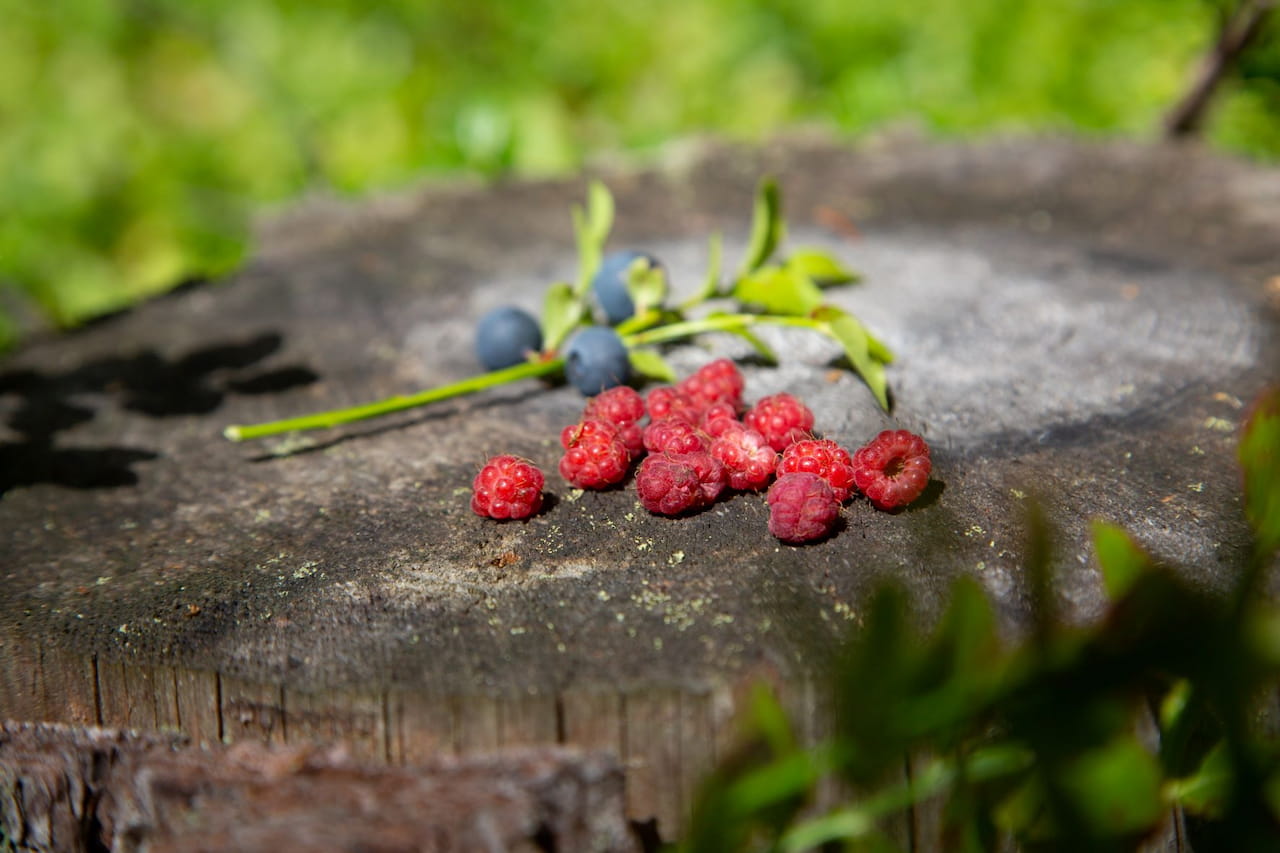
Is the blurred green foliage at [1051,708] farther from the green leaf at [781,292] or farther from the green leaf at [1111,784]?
the green leaf at [781,292]

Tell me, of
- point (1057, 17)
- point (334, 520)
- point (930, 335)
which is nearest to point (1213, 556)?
point (930, 335)

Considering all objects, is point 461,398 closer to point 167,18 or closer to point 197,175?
point 197,175

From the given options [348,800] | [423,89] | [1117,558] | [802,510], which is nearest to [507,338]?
[802,510]

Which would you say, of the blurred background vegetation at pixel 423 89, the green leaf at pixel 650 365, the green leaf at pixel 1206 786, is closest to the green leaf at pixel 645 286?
the green leaf at pixel 650 365

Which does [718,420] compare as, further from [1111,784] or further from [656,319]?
[1111,784]

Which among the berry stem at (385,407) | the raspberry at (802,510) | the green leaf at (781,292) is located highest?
the green leaf at (781,292)
